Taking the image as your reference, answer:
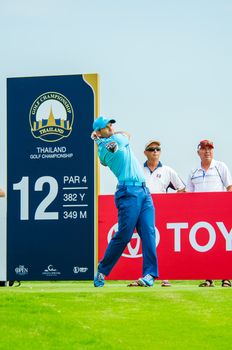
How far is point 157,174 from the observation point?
14680 mm

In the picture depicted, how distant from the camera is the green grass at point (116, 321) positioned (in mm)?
8359

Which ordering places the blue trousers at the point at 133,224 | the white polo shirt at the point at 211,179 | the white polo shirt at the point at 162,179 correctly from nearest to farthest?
the blue trousers at the point at 133,224, the white polo shirt at the point at 211,179, the white polo shirt at the point at 162,179

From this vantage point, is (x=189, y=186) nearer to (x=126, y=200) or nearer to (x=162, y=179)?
(x=162, y=179)

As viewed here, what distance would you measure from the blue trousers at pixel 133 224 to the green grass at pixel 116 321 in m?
1.44

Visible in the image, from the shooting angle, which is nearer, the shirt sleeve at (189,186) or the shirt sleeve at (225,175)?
the shirt sleeve at (225,175)

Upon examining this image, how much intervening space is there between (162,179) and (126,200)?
2332 millimetres

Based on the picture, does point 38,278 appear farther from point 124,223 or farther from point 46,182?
point 124,223

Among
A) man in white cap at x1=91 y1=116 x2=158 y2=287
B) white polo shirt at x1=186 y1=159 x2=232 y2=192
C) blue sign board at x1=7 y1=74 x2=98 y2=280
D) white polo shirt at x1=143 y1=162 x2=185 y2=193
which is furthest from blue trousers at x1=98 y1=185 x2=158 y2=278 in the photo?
blue sign board at x1=7 y1=74 x2=98 y2=280

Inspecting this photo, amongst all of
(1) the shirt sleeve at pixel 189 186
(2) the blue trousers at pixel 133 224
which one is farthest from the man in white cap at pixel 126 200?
(1) the shirt sleeve at pixel 189 186

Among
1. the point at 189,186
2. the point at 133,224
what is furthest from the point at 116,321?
the point at 189,186

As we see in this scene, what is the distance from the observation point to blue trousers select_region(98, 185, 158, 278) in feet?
41.0

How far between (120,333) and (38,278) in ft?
21.9

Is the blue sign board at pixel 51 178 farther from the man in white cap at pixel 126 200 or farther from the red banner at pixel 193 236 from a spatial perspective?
the man in white cap at pixel 126 200

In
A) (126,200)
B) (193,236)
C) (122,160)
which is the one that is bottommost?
(193,236)
